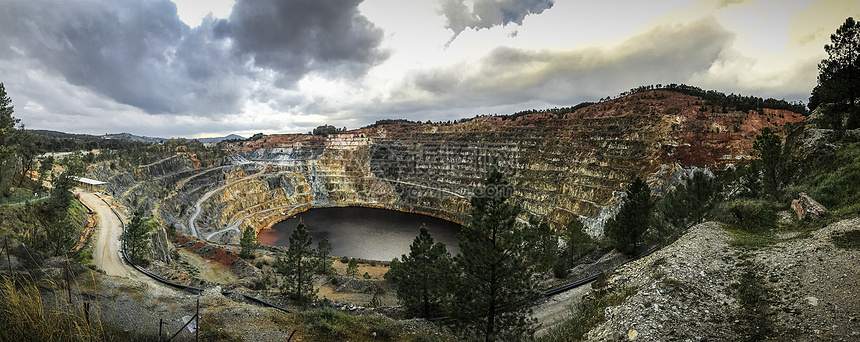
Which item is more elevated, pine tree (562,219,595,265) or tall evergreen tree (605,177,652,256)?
tall evergreen tree (605,177,652,256)

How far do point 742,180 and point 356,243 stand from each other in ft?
183

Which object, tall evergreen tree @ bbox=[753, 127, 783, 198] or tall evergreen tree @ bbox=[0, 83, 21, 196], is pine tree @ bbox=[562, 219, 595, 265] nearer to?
tall evergreen tree @ bbox=[753, 127, 783, 198]

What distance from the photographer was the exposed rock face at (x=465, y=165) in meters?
50.8

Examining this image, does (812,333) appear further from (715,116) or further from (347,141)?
(347,141)

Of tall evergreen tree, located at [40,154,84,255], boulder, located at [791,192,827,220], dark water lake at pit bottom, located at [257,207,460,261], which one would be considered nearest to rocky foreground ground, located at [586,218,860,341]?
boulder, located at [791,192,827,220]

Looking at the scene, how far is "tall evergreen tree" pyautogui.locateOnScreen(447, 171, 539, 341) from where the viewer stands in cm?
1502

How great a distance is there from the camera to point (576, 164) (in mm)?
61125

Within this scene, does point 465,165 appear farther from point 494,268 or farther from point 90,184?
point 494,268

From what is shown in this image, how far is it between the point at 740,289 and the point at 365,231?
221 ft

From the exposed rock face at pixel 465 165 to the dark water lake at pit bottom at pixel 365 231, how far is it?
4502 millimetres

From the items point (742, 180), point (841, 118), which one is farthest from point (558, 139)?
point (841, 118)

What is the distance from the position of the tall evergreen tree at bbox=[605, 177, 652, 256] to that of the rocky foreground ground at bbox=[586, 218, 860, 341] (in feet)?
50.8

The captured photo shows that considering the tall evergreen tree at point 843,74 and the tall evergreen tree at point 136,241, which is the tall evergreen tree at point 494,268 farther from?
the tall evergreen tree at point 136,241

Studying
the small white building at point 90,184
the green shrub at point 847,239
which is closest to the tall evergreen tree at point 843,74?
the green shrub at point 847,239
